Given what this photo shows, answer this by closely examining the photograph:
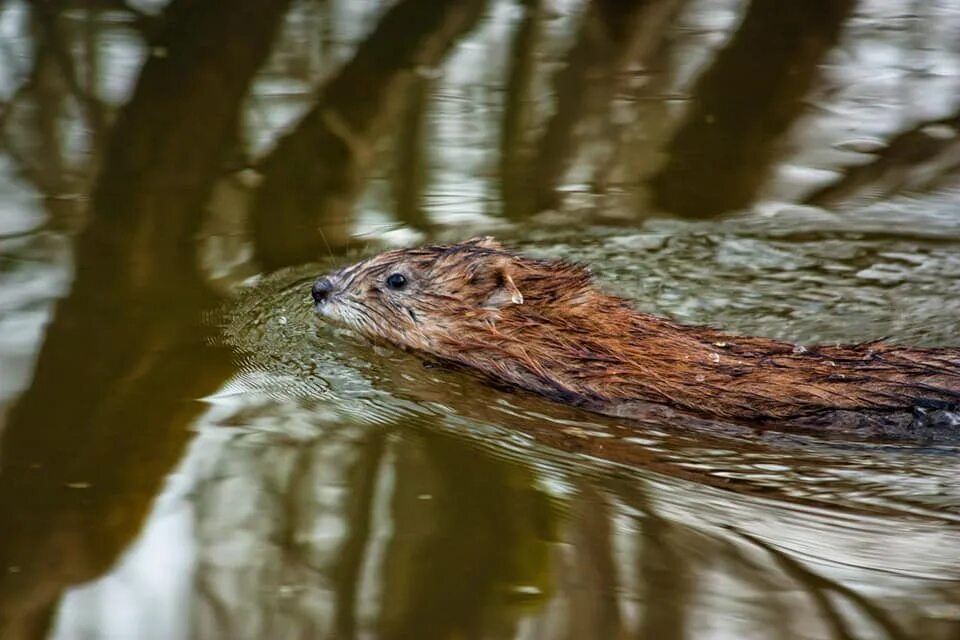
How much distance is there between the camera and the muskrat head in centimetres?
466

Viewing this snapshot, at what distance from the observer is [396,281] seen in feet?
15.6

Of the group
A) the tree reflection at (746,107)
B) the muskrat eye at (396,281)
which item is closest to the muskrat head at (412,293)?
the muskrat eye at (396,281)

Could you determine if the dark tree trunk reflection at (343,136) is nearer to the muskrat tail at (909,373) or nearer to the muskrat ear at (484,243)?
the muskrat ear at (484,243)

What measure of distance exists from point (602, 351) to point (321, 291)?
1.09 meters

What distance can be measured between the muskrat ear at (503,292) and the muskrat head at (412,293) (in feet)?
0.17

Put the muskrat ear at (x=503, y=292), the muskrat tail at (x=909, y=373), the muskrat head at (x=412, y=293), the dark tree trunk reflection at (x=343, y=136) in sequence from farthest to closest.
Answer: the dark tree trunk reflection at (x=343, y=136) → the muskrat head at (x=412, y=293) → the muskrat ear at (x=503, y=292) → the muskrat tail at (x=909, y=373)

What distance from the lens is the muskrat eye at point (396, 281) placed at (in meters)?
4.77

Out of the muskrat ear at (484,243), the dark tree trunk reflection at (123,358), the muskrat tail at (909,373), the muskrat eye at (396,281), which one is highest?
the muskrat ear at (484,243)

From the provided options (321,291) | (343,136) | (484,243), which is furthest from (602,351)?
(343,136)

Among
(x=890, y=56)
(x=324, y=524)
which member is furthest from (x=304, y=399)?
(x=890, y=56)

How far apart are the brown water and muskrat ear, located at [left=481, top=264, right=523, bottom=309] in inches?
12.0

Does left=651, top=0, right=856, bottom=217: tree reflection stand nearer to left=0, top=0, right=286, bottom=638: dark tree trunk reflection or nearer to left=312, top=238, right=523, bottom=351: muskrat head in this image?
left=312, top=238, right=523, bottom=351: muskrat head

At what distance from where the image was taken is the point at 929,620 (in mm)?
3158

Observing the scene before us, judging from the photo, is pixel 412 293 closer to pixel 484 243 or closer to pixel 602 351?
pixel 484 243
